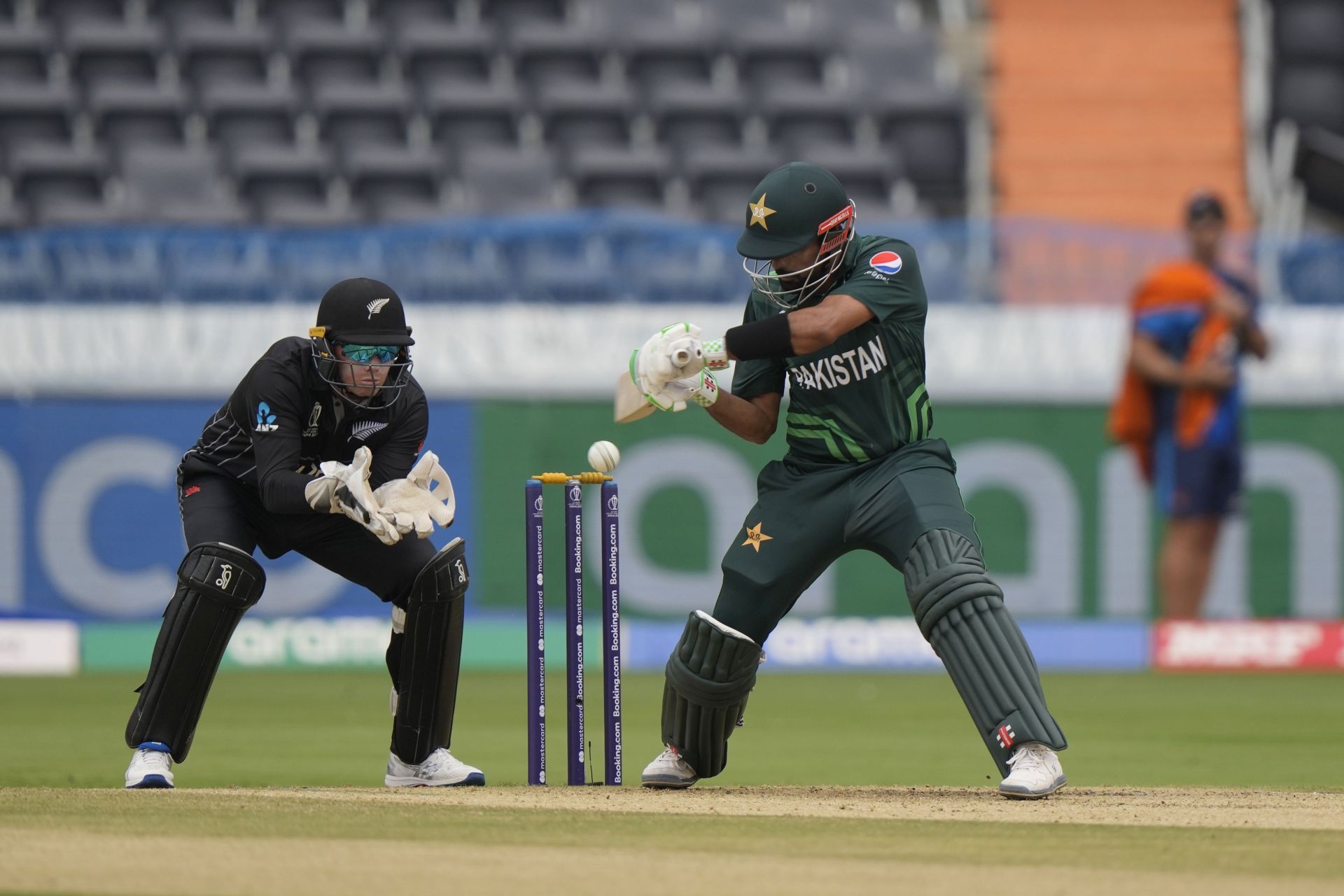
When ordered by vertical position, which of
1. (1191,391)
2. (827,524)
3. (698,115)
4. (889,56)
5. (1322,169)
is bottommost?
(827,524)

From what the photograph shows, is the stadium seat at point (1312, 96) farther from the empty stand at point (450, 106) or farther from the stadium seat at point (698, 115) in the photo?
the stadium seat at point (698, 115)

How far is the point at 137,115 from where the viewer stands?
1508 cm

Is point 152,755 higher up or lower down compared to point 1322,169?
lower down

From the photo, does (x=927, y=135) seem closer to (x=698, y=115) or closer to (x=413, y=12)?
(x=698, y=115)

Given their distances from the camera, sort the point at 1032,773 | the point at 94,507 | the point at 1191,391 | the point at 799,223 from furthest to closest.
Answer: the point at 94,507 → the point at 1191,391 → the point at 799,223 → the point at 1032,773

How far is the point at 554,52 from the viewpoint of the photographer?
1605 cm

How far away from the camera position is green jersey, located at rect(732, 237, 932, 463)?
18.4 feet

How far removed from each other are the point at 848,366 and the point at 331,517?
5.28 ft

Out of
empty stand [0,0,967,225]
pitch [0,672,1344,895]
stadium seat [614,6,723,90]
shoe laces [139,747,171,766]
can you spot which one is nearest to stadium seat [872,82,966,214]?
empty stand [0,0,967,225]

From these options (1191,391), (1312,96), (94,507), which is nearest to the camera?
(1191,391)

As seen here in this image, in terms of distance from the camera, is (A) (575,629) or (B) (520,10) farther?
(B) (520,10)

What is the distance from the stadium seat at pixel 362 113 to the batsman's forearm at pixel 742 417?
9946mm

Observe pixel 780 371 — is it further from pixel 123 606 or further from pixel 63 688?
pixel 123 606

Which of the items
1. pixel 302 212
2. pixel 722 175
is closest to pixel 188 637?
pixel 302 212
